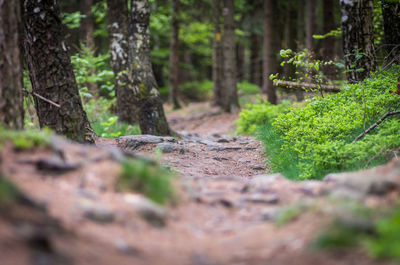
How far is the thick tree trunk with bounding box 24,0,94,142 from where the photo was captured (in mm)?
6457

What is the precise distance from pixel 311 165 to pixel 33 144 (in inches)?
161

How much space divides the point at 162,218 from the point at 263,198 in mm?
1235

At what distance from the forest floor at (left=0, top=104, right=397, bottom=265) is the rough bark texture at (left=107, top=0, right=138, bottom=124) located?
25.4 feet

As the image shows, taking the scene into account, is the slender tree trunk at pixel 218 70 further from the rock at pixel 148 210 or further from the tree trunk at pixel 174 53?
the rock at pixel 148 210

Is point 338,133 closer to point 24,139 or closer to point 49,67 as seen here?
point 49,67

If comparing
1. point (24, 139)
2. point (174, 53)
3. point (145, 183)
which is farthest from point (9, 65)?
point (174, 53)

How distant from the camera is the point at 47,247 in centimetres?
283

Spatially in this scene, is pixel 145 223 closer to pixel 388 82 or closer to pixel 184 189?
pixel 184 189

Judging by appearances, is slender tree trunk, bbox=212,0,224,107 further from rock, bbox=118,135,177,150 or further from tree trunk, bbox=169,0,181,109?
rock, bbox=118,135,177,150

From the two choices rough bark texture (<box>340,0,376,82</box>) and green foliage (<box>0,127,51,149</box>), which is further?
rough bark texture (<box>340,0,376,82</box>)

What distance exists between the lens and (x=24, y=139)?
400 centimetres

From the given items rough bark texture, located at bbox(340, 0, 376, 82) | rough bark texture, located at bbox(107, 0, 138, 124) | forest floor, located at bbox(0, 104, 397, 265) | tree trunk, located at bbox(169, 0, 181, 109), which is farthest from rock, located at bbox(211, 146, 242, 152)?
tree trunk, located at bbox(169, 0, 181, 109)

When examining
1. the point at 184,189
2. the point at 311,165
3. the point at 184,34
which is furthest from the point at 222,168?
the point at 184,34

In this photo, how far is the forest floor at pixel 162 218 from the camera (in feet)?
9.63
